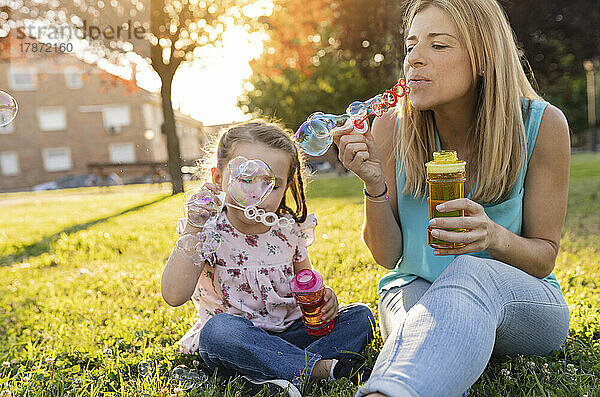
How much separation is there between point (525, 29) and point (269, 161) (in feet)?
25.0

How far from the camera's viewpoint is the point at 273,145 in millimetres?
2172

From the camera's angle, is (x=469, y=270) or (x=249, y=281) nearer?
(x=469, y=270)

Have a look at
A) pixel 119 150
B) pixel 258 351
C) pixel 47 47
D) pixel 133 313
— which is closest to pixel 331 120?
pixel 258 351

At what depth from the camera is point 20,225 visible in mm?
7152

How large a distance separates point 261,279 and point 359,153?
0.67 metres

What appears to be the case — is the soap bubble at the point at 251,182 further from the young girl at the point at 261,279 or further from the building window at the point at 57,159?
the building window at the point at 57,159

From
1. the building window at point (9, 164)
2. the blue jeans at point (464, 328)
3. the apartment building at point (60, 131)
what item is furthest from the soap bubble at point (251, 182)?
the building window at point (9, 164)

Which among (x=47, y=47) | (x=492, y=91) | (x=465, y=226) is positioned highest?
(x=47, y=47)

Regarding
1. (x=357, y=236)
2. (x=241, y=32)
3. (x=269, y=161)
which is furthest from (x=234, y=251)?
(x=241, y=32)

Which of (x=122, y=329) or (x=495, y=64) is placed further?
(x=122, y=329)

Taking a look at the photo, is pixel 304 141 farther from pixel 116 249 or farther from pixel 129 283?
pixel 116 249

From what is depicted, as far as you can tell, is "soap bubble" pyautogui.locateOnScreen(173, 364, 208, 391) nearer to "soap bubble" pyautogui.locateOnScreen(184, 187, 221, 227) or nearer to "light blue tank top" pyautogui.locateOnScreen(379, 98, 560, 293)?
"soap bubble" pyautogui.locateOnScreen(184, 187, 221, 227)

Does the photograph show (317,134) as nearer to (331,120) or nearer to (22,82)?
(331,120)

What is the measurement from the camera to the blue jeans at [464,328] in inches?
48.2
